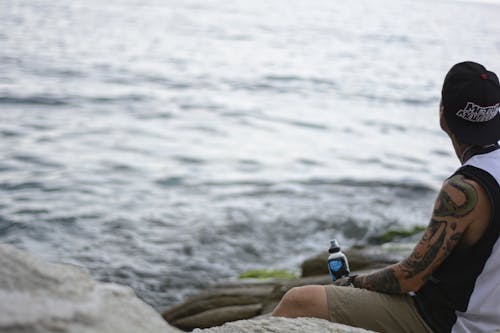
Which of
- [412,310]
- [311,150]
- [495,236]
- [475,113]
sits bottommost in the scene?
[311,150]

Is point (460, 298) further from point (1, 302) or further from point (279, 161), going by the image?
point (279, 161)

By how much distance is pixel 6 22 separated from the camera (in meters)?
48.4

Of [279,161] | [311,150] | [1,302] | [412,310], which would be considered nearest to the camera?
[1,302]

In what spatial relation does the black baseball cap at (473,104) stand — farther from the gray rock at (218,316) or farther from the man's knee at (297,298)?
the gray rock at (218,316)

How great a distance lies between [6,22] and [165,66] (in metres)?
17.0

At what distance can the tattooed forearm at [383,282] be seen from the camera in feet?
13.7

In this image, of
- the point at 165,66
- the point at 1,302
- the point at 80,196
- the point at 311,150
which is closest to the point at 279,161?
the point at 311,150

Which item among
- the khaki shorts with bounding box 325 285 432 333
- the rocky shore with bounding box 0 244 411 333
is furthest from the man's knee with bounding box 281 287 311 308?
the rocky shore with bounding box 0 244 411 333

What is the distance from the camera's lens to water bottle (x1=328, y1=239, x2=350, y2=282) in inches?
179

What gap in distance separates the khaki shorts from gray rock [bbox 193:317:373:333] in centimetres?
25

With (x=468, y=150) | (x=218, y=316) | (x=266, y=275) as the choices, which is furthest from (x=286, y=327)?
(x=266, y=275)

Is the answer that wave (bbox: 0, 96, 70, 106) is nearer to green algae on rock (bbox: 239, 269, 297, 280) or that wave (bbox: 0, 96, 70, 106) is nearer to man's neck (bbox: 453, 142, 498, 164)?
green algae on rock (bbox: 239, 269, 297, 280)

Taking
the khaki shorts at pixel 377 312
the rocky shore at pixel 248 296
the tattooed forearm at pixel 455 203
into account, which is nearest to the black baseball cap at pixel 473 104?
the tattooed forearm at pixel 455 203

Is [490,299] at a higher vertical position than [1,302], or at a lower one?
lower
